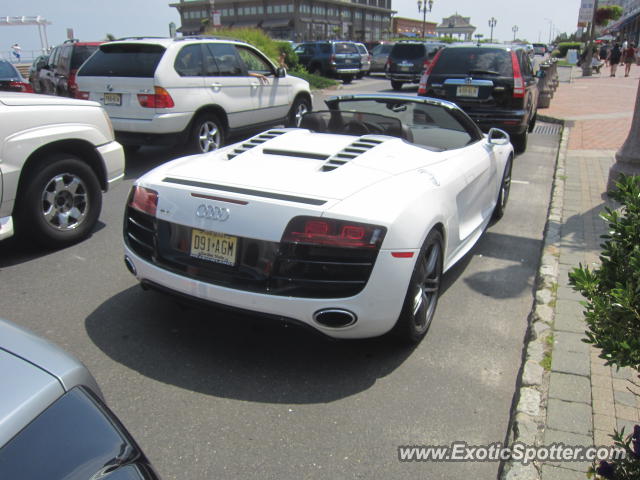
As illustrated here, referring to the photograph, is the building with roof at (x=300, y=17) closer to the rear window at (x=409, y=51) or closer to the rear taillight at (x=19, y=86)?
the rear window at (x=409, y=51)

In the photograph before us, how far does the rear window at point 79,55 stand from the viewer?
41.1ft

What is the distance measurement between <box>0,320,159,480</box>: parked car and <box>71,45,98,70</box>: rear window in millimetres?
12184

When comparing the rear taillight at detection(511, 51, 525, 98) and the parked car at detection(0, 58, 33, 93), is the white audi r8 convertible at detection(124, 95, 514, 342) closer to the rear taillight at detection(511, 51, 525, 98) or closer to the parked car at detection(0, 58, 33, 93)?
the rear taillight at detection(511, 51, 525, 98)

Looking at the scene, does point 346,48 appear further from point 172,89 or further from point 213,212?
point 213,212

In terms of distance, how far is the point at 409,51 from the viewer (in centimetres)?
2327

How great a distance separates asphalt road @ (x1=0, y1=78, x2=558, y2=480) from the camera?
106 inches

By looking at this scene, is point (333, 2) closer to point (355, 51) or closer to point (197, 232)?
point (355, 51)

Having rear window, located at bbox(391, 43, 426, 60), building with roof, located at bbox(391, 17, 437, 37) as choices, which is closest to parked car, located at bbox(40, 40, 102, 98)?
rear window, located at bbox(391, 43, 426, 60)

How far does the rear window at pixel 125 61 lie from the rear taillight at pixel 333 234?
566cm

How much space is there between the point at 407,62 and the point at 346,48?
4.67 m

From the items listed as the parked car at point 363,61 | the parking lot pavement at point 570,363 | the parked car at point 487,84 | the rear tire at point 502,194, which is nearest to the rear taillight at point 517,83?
the parked car at point 487,84

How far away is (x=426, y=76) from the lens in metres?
10.3

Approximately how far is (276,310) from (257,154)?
4.24ft

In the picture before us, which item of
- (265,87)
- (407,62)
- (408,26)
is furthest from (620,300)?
(408,26)
